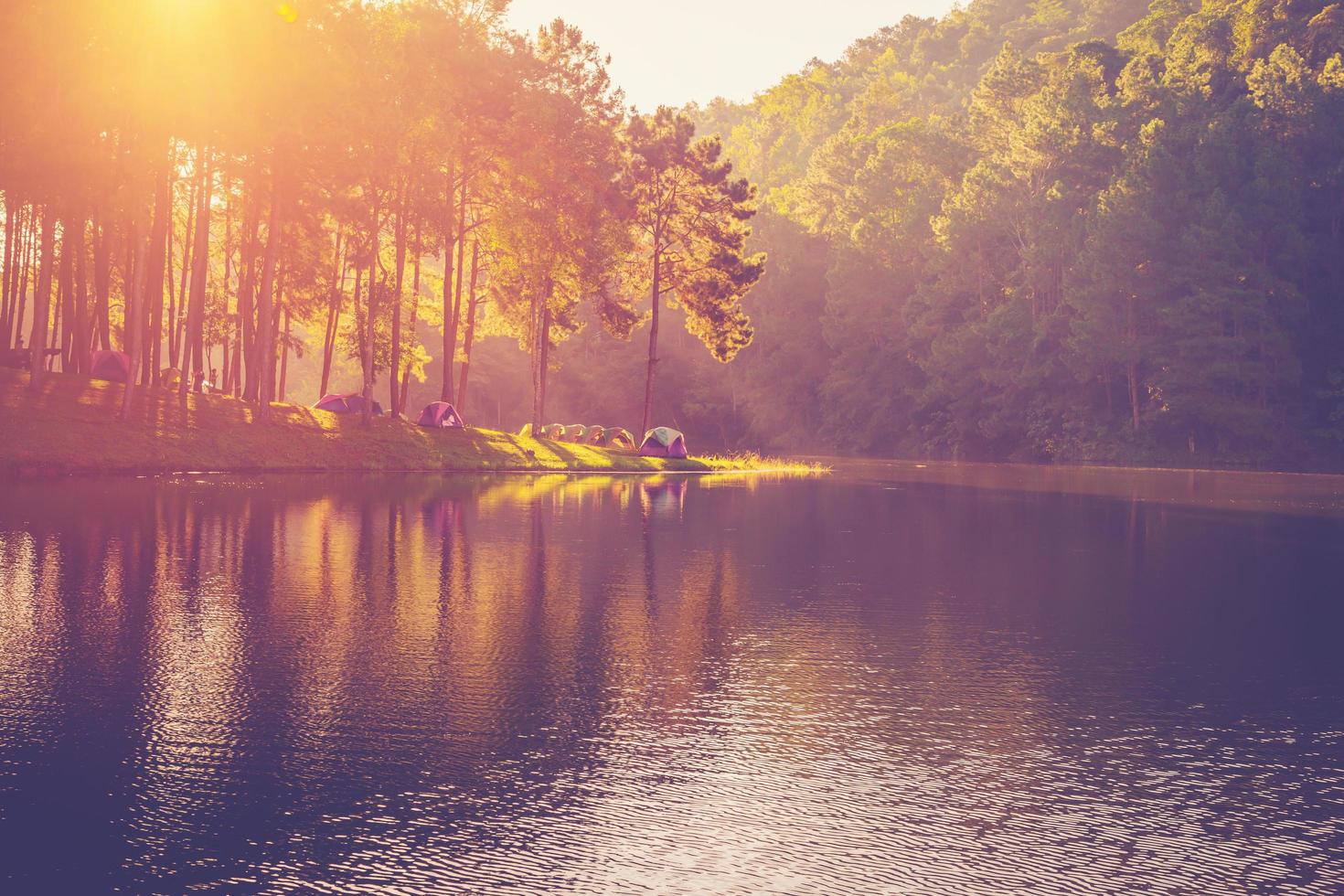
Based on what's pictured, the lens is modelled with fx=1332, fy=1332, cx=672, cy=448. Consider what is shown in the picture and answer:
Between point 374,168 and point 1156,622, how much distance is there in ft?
113

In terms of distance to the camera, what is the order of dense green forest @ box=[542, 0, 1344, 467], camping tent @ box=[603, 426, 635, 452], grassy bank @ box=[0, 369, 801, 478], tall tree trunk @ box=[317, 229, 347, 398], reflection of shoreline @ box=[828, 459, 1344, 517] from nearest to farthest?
grassy bank @ box=[0, 369, 801, 478], reflection of shoreline @ box=[828, 459, 1344, 517], tall tree trunk @ box=[317, 229, 347, 398], camping tent @ box=[603, 426, 635, 452], dense green forest @ box=[542, 0, 1344, 467]

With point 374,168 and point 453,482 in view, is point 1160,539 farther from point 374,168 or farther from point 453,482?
point 374,168

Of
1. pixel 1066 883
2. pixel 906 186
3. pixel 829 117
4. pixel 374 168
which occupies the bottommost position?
pixel 1066 883

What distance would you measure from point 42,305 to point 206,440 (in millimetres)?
6541

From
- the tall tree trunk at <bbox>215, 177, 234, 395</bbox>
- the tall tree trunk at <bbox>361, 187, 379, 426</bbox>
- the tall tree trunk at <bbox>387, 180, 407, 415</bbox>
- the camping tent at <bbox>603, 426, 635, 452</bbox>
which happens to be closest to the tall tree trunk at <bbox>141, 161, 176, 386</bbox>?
the tall tree trunk at <bbox>215, 177, 234, 395</bbox>

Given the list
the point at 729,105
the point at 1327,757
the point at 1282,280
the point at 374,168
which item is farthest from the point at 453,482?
the point at 729,105

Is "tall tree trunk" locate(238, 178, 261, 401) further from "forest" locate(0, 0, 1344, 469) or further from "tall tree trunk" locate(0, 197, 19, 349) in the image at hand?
"tall tree trunk" locate(0, 197, 19, 349)

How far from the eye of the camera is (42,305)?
38.7 m

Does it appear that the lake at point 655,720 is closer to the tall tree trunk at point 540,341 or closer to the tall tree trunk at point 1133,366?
the tall tree trunk at point 540,341

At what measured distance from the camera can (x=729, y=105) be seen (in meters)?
194

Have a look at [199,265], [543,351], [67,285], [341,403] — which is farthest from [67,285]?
[543,351]

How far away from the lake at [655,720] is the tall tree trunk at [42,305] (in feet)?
65.9

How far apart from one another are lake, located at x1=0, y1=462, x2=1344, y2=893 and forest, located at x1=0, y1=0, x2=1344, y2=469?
2306 centimetres

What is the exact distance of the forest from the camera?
3869 cm
